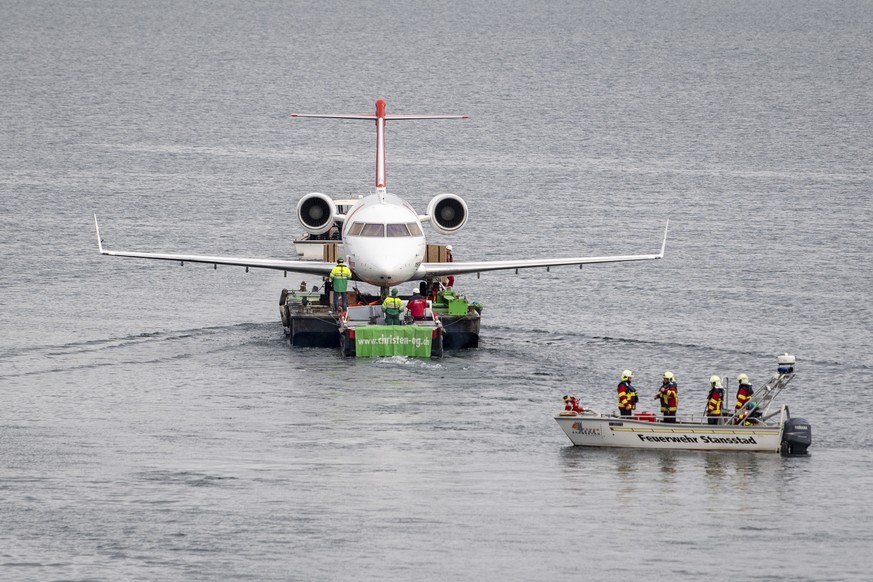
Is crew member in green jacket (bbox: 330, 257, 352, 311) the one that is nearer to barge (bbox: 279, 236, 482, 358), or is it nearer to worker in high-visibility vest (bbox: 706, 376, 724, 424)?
barge (bbox: 279, 236, 482, 358)

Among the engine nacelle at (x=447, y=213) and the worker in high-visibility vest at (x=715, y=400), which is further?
the engine nacelle at (x=447, y=213)

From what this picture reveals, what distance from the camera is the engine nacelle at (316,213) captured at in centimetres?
7219

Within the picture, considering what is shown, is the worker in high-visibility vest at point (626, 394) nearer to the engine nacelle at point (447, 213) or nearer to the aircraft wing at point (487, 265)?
the aircraft wing at point (487, 265)

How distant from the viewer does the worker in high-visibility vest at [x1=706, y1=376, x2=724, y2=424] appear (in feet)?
164

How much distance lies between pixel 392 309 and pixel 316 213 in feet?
34.0

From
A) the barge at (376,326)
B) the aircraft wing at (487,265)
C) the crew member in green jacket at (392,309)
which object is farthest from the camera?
the aircraft wing at (487,265)

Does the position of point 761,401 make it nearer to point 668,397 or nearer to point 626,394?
point 668,397

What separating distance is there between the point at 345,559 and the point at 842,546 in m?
13.1

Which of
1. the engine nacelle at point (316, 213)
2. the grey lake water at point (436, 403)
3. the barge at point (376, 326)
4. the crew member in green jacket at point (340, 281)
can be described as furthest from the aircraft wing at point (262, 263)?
the grey lake water at point (436, 403)

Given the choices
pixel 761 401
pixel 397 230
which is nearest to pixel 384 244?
pixel 397 230

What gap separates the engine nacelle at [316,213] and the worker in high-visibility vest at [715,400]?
86.4 ft

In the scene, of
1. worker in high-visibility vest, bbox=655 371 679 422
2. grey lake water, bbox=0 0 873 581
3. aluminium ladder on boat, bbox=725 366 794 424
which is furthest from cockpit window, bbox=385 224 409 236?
aluminium ladder on boat, bbox=725 366 794 424

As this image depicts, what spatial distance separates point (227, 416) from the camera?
55.3 m

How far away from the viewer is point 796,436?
50.2m
